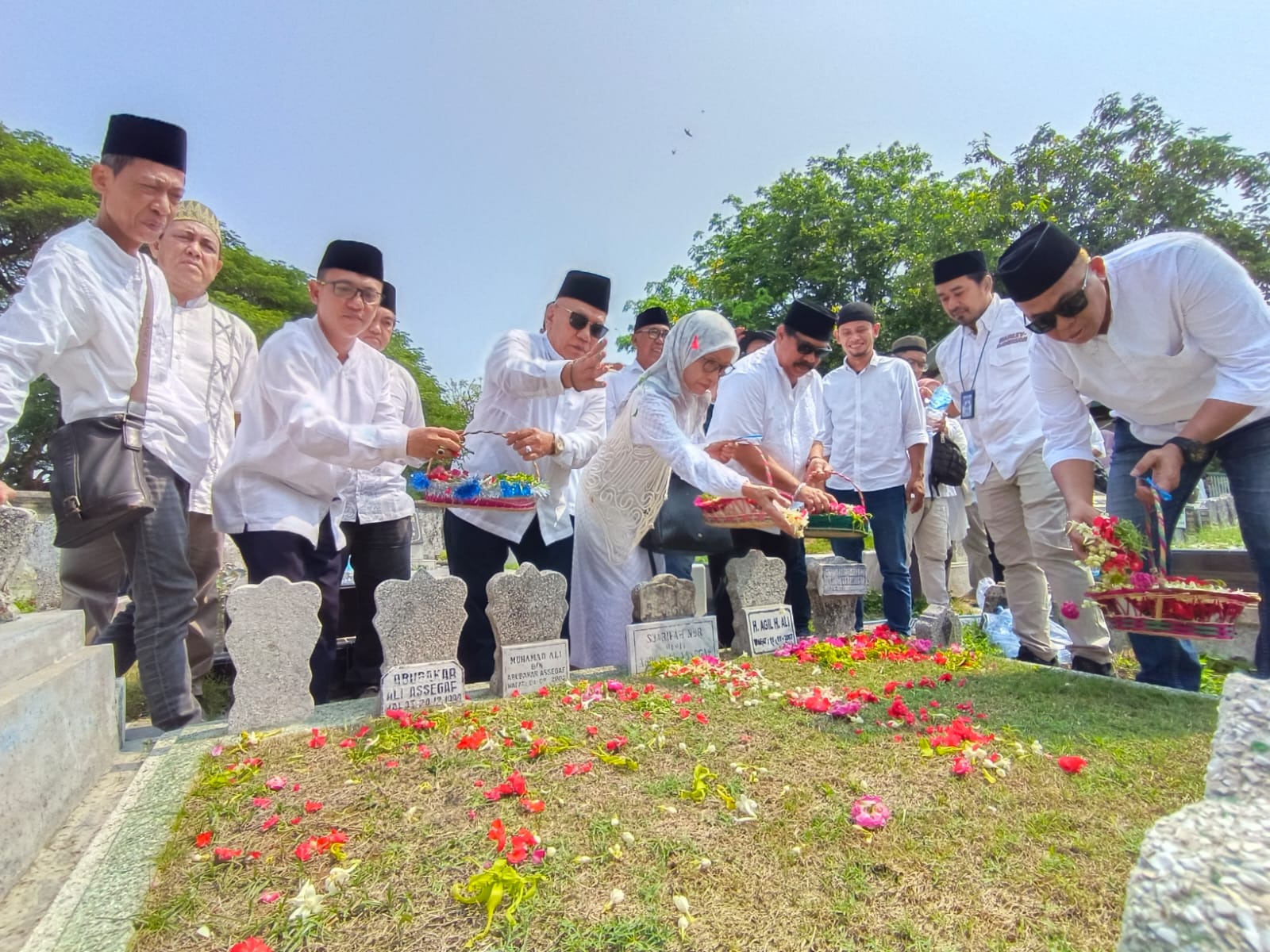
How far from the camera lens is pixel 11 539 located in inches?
85.9

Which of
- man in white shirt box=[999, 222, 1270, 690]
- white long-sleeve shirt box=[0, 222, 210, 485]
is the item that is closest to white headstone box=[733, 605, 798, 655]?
man in white shirt box=[999, 222, 1270, 690]

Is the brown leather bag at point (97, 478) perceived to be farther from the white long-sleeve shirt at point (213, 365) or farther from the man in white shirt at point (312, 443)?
the white long-sleeve shirt at point (213, 365)

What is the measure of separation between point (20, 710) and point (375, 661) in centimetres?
191

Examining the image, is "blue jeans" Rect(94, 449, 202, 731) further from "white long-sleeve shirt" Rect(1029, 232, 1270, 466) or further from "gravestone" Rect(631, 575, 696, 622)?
"white long-sleeve shirt" Rect(1029, 232, 1270, 466)

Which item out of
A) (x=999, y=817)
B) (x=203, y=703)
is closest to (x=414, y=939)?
(x=999, y=817)

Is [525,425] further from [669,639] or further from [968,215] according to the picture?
[968,215]

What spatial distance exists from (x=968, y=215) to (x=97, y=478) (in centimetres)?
2000

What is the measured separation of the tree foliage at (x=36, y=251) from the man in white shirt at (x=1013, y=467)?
11.4 metres

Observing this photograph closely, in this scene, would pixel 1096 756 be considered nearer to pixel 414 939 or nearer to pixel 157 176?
pixel 414 939

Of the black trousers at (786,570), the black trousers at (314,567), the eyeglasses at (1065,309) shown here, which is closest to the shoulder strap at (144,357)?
the black trousers at (314,567)

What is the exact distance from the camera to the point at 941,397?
5691mm

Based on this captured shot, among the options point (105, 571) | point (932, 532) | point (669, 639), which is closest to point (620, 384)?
point (932, 532)

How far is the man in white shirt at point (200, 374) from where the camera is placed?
10.1ft

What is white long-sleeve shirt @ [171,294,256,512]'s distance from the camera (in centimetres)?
327
